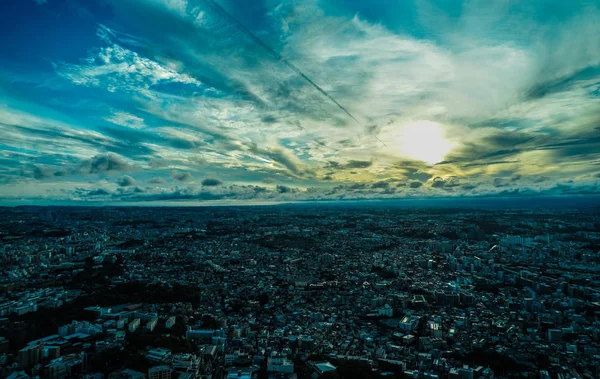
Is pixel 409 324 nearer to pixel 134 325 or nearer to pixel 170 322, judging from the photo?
pixel 170 322

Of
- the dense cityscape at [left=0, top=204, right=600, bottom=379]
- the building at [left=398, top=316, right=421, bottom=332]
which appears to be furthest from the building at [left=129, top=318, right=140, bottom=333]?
the building at [left=398, top=316, right=421, bottom=332]

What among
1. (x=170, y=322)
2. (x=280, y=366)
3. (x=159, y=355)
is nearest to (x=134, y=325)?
(x=170, y=322)

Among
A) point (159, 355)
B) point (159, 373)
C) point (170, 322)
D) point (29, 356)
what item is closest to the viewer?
point (159, 373)

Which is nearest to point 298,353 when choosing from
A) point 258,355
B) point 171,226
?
point 258,355

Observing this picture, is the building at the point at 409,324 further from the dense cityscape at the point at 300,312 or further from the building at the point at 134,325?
the building at the point at 134,325

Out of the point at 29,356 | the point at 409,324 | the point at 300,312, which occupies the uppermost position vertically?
the point at 409,324

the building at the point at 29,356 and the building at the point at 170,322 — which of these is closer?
the building at the point at 29,356

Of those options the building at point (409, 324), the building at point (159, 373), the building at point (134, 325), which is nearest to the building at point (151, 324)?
the building at point (134, 325)

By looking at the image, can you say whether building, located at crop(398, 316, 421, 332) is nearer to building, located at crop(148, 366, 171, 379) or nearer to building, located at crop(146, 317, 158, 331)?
building, located at crop(148, 366, 171, 379)

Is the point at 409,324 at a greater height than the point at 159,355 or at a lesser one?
greater
